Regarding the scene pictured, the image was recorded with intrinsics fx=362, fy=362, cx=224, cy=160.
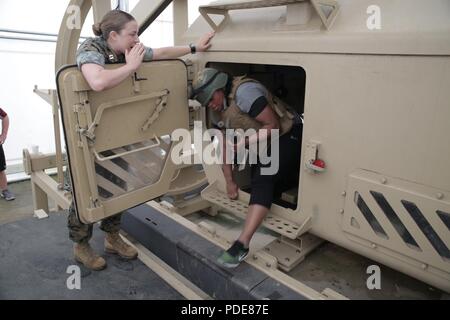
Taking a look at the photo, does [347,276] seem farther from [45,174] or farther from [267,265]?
[45,174]

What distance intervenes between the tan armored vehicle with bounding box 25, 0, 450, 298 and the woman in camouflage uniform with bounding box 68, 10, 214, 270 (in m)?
0.09

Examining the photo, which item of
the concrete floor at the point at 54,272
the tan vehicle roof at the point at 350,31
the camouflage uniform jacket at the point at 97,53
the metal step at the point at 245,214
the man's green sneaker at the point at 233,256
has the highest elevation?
the tan vehicle roof at the point at 350,31

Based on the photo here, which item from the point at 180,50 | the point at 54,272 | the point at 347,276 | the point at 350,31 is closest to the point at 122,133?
the point at 180,50

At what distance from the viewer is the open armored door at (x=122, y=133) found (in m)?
1.82

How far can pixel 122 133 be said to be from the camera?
2.04 meters

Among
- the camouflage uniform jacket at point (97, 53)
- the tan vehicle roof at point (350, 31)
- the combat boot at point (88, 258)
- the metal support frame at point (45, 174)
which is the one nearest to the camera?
the tan vehicle roof at point (350, 31)

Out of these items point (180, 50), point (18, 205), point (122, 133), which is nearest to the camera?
point (122, 133)

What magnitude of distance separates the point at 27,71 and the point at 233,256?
4989 mm

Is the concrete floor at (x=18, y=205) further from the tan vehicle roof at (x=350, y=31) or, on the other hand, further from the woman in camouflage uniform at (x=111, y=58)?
the tan vehicle roof at (x=350, y=31)

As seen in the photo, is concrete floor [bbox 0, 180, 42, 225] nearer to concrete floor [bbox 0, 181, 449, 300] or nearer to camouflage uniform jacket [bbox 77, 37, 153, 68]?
camouflage uniform jacket [bbox 77, 37, 153, 68]

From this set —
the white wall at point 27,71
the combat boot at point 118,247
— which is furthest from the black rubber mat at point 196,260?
the white wall at point 27,71

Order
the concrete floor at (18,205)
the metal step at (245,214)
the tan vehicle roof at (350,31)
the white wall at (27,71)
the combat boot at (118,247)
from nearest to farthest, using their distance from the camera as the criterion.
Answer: the tan vehicle roof at (350,31), the metal step at (245,214), the combat boot at (118,247), the concrete floor at (18,205), the white wall at (27,71)

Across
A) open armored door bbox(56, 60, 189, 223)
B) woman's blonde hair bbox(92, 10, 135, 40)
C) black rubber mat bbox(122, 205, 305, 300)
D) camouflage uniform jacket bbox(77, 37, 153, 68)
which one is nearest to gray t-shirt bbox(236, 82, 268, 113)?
open armored door bbox(56, 60, 189, 223)

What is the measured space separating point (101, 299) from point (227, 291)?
720 mm
